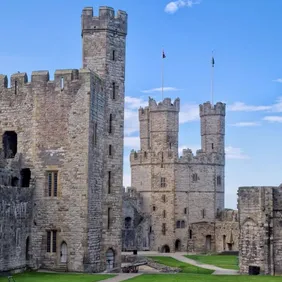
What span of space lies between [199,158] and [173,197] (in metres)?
5.16

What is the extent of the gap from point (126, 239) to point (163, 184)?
7318 mm

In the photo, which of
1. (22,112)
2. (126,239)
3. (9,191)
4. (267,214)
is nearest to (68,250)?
(9,191)

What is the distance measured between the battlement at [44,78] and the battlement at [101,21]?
438 cm

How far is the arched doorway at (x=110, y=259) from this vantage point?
4250cm

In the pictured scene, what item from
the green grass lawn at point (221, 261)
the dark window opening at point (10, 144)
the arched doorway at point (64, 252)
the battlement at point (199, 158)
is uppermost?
the battlement at point (199, 158)

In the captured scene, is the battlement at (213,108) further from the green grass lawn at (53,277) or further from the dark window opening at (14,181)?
the green grass lawn at (53,277)

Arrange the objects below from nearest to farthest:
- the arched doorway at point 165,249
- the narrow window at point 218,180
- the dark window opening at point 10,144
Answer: the dark window opening at point 10,144, the arched doorway at point 165,249, the narrow window at point 218,180

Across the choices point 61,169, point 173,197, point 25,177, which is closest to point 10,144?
point 25,177

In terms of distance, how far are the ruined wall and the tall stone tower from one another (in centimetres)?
563

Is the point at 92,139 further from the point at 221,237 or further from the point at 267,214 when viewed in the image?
the point at 221,237

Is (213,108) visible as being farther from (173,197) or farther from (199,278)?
(199,278)

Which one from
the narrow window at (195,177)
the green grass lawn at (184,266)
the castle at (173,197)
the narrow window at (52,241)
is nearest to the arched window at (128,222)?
the castle at (173,197)

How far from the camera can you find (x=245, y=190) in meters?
40.9

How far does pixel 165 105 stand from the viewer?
72375 mm
